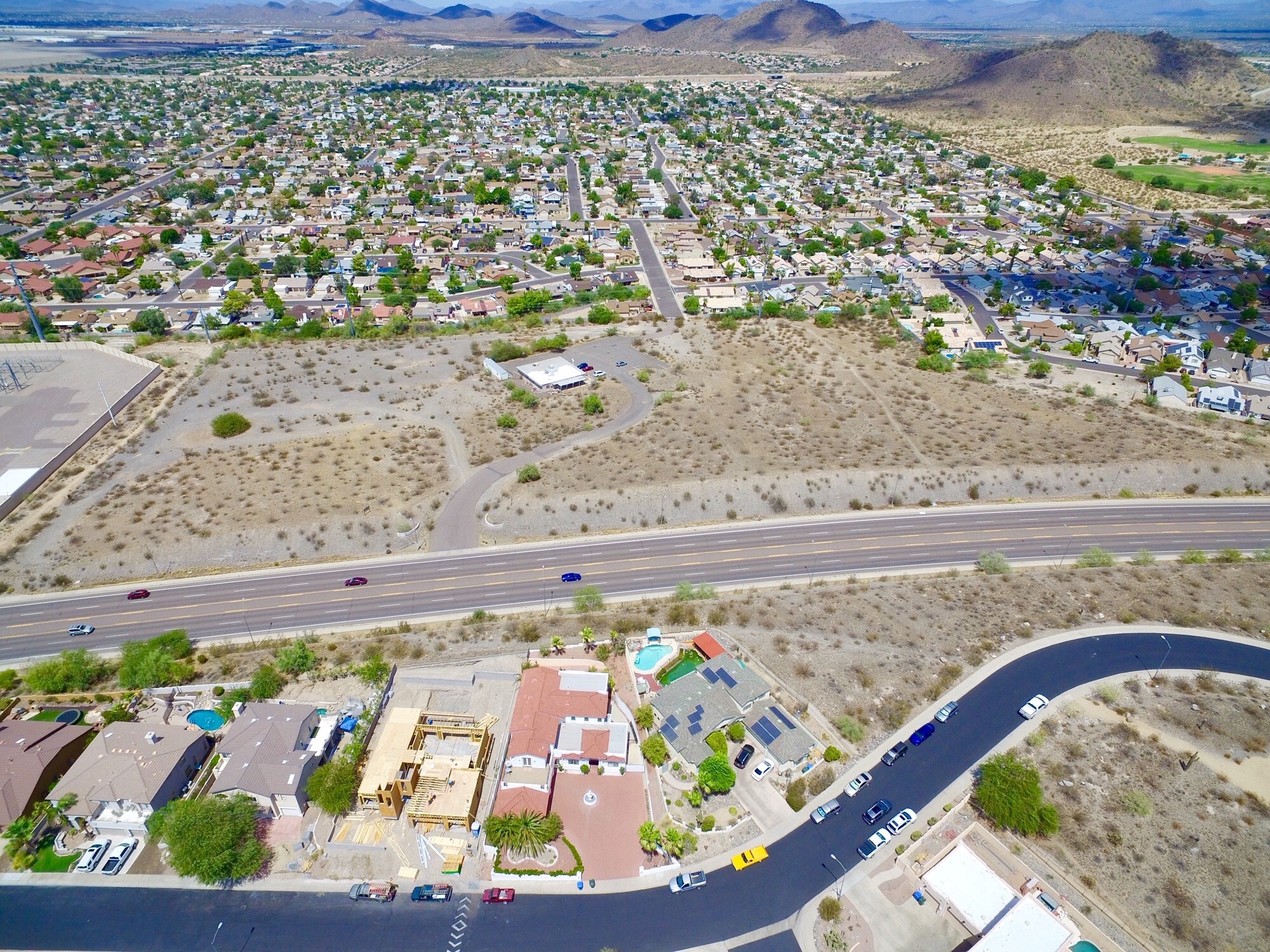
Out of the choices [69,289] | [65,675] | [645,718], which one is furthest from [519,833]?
[69,289]

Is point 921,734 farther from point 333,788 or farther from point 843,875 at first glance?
point 333,788

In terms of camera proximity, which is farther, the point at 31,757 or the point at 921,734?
the point at 921,734

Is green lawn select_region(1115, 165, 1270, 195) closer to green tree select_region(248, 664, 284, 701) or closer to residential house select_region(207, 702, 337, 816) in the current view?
green tree select_region(248, 664, 284, 701)

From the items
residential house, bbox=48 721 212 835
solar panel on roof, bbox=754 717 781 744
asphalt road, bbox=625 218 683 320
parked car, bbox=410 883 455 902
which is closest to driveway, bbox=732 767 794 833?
solar panel on roof, bbox=754 717 781 744

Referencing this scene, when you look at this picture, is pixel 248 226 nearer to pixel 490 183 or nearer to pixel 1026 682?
pixel 490 183

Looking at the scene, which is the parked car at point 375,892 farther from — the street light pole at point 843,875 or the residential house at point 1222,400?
the residential house at point 1222,400

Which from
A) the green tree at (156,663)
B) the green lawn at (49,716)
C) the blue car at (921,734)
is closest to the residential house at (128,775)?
the green tree at (156,663)
